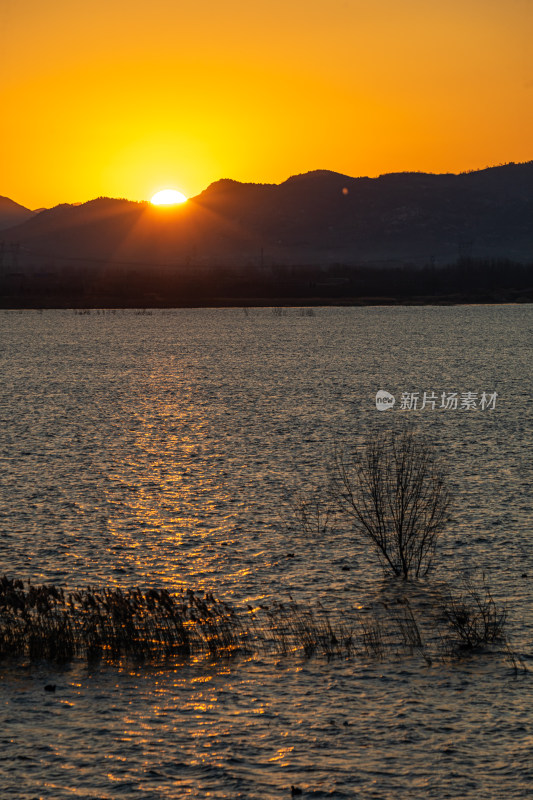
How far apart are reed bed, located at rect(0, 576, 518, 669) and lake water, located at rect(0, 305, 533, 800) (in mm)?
402

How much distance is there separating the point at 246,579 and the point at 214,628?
10.8ft

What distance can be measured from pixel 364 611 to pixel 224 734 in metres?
5.59

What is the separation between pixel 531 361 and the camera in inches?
3091

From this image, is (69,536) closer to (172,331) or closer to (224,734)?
(224,734)

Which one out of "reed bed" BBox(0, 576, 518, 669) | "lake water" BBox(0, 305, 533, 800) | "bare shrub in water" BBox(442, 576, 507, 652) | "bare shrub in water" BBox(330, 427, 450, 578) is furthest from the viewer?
"bare shrub in water" BBox(330, 427, 450, 578)

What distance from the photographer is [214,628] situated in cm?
1605

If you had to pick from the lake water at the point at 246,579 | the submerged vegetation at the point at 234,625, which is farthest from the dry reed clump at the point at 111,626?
the lake water at the point at 246,579

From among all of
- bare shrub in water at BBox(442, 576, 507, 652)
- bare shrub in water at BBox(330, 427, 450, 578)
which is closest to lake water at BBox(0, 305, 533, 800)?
bare shrub in water at BBox(442, 576, 507, 652)

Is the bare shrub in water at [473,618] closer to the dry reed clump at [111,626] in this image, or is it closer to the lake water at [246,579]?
A: the lake water at [246,579]

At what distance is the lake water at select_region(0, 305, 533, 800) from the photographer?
11570mm

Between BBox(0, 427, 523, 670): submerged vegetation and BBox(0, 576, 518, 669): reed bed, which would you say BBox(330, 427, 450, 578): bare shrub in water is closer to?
BBox(0, 427, 523, 670): submerged vegetation

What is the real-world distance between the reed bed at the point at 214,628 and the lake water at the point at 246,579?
0.40m

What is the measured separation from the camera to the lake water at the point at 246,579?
456 inches

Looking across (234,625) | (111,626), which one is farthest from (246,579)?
(111,626)
